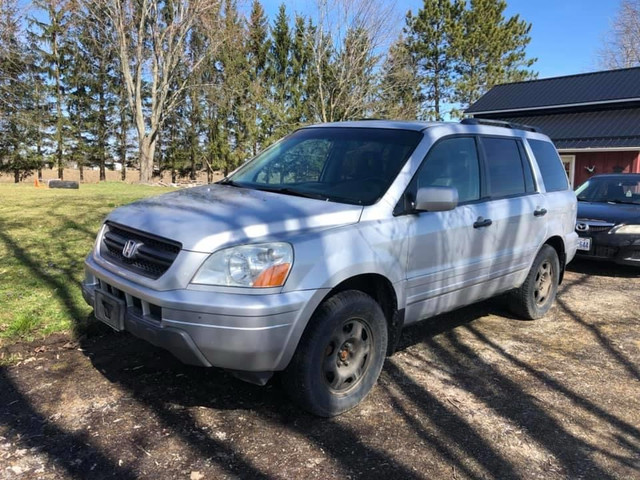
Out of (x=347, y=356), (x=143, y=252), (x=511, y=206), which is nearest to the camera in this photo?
(x=143, y=252)

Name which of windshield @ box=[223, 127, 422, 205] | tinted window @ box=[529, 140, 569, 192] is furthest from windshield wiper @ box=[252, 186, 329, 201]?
tinted window @ box=[529, 140, 569, 192]

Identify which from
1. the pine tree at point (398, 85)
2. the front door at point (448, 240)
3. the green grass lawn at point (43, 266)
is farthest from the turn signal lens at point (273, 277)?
the pine tree at point (398, 85)

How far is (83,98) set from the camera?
3809 cm

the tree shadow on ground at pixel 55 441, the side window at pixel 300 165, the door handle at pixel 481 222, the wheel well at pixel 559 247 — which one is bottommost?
the tree shadow on ground at pixel 55 441

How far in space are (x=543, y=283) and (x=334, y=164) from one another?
2.77 meters

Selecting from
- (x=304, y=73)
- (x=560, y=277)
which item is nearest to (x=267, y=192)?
(x=560, y=277)

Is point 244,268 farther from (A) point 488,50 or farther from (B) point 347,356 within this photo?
(A) point 488,50

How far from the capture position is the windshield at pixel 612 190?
8.51 meters

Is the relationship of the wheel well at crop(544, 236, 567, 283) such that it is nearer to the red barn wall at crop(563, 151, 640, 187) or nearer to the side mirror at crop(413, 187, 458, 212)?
the side mirror at crop(413, 187, 458, 212)

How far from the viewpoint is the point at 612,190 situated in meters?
8.77

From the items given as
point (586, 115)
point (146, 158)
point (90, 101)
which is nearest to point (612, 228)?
point (586, 115)

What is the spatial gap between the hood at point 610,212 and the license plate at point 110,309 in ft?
22.5

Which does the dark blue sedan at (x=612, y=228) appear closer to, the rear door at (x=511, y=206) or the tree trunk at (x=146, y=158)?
the rear door at (x=511, y=206)

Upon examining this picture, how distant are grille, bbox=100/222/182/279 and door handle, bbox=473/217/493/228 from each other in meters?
2.37
